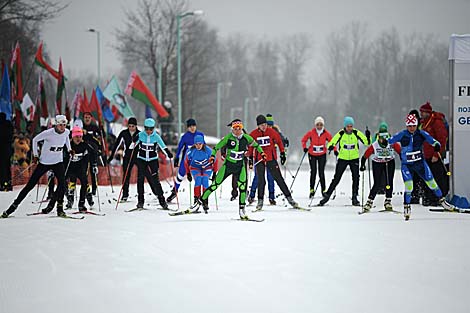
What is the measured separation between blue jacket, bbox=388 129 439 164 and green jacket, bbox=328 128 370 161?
280cm

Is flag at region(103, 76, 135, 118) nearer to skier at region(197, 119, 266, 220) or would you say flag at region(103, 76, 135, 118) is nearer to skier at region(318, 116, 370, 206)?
skier at region(318, 116, 370, 206)

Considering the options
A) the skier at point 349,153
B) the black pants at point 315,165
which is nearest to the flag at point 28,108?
the black pants at point 315,165

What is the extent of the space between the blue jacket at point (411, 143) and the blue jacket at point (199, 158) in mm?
3946

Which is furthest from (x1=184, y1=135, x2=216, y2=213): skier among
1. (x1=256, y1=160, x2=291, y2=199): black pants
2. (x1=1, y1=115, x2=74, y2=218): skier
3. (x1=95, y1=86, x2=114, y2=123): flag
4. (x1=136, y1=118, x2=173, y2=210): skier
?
(x1=95, y1=86, x2=114, y2=123): flag

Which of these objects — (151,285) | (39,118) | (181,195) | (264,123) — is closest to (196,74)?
(39,118)

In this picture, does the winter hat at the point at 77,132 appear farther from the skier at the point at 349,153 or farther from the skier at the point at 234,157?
the skier at the point at 349,153

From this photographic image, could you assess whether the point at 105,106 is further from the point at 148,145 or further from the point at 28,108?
the point at 148,145

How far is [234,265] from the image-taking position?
26.5 ft

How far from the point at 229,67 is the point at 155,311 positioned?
8570 cm

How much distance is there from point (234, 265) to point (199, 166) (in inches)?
249

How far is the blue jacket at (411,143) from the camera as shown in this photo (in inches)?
514

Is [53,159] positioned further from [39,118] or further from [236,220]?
[39,118]

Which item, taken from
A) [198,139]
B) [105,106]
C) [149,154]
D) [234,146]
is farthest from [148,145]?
[105,106]

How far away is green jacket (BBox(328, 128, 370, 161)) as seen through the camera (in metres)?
16.0
